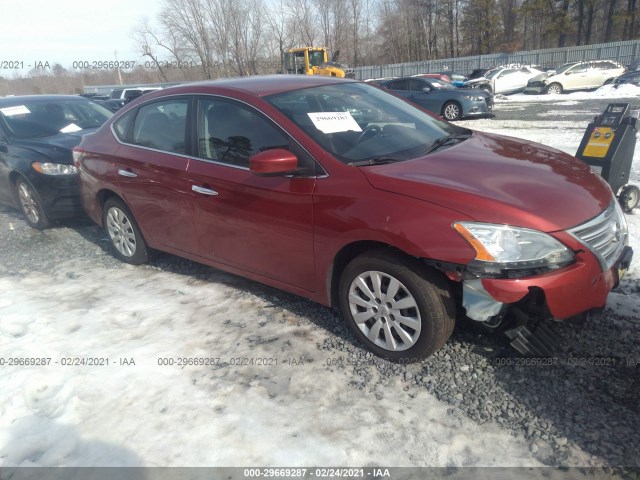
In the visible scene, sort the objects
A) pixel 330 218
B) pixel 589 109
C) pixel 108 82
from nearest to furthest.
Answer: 1. pixel 330 218
2. pixel 589 109
3. pixel 108 82

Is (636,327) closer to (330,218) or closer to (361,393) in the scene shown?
(361,393)

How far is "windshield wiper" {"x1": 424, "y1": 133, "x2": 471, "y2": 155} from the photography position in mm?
3463

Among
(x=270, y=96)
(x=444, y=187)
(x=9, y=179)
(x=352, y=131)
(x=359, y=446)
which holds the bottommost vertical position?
(x=359, y=446)

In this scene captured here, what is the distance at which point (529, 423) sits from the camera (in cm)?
250

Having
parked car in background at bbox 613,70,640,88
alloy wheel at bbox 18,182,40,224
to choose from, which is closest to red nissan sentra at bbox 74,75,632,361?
alloy wheel at bbox 18,182,40,224

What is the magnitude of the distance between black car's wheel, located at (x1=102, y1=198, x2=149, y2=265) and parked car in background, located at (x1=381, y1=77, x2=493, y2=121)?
1173 cm

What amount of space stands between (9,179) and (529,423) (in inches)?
264

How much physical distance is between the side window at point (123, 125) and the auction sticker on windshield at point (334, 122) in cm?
213

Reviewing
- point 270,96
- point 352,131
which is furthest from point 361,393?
point 270,96

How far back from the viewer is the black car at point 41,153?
5914 millimetres

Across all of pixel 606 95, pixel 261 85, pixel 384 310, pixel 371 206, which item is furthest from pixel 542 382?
pixel 606 95

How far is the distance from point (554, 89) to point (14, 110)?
24552mm

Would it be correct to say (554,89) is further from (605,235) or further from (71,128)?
(605,235)

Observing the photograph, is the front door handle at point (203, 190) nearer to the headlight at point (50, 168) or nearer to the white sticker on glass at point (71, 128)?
the headlight at point (50, 168)
